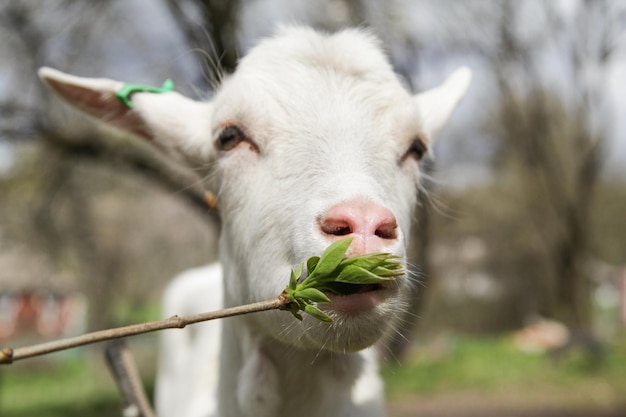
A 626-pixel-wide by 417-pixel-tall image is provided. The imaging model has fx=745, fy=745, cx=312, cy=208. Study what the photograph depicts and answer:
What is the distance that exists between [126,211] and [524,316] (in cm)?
1377

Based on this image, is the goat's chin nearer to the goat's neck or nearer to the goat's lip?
the goat's lip

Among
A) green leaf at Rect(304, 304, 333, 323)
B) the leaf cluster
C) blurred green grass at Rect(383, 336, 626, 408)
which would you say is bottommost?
green leaf at Rect(304, 304, 333, 323)

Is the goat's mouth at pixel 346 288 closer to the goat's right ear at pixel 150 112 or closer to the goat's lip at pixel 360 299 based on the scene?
the goat's lip at pixel 360 299

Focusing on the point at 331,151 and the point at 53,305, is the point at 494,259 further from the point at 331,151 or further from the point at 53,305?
the point at 331,151

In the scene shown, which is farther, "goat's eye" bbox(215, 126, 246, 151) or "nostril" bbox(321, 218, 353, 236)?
"goat's eye" bbox(215, 126, 246, 151)

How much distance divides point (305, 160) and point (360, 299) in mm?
566

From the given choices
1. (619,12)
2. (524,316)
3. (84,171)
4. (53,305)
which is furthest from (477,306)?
(53,305)

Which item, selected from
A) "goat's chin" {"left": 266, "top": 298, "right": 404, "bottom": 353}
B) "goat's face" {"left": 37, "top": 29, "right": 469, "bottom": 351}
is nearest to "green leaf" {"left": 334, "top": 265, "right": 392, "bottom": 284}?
"goat's face" {"left": 37, "top": 29, "right": 469, "bottom": 351}

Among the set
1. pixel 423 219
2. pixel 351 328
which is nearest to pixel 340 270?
pixel 351 328

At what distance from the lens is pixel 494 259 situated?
2323cm

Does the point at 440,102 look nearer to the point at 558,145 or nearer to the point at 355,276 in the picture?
the point at 355,276

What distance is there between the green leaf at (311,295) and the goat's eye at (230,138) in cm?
106

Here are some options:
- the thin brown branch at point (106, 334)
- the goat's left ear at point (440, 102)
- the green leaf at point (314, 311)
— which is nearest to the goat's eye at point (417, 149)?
the goat's left ear at point (440, 102)

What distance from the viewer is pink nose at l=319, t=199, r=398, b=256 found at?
6.37 ft
